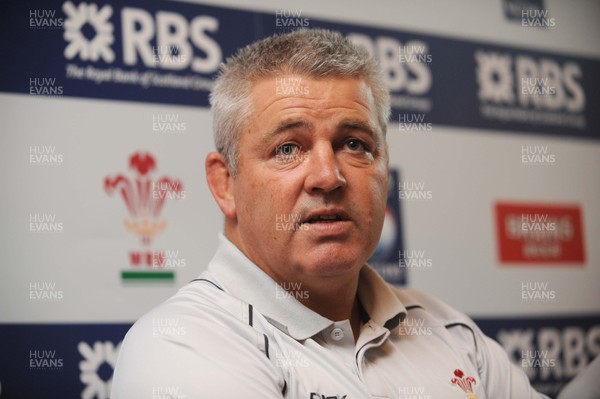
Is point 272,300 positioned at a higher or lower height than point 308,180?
lower

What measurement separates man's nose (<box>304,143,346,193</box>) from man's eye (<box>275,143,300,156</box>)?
0.04 metres

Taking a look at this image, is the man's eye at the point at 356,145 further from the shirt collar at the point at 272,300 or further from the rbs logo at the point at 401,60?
the rbs logo at the point at 401,60

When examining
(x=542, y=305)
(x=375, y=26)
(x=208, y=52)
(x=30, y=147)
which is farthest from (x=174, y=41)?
(x=542, y=305)

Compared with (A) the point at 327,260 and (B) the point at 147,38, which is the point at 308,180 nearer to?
(A) the point at 327,260

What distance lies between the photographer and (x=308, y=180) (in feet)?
4.81

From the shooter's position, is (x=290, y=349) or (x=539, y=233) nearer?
(x=290, y=349)

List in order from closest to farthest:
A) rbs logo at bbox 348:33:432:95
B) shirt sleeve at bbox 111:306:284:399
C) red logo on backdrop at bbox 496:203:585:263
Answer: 1. shirt sleeve at bbox 111:306:284:399
2. rbs logo at bbox 348:33:432:95
3. red logo on backdrop at bbox 496:203:585:263

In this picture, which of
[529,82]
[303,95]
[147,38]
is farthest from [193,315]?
[529,82]

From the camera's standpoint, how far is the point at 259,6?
7.93 feet

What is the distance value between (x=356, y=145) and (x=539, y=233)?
5.30 feet

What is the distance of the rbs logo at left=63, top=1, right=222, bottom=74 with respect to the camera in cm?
208

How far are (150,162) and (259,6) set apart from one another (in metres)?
0.74

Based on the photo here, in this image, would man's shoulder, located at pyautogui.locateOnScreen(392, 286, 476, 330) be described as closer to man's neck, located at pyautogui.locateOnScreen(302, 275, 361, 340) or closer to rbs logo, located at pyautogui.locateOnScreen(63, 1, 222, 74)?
man's neck, located at pyautogui.locateOnScreen(302, 275, 361, 340)

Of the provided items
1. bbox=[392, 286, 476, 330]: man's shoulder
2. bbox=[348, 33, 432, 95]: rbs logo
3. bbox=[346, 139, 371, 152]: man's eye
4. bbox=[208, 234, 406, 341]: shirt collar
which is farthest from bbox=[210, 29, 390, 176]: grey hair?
bbox=[348, 33, 432, 95]: rbs logo
